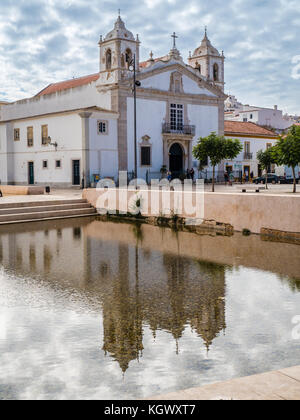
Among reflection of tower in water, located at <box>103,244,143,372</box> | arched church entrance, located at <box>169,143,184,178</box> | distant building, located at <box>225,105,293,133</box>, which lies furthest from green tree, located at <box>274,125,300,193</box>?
distant building, located at <box>225,105,293,133</box>

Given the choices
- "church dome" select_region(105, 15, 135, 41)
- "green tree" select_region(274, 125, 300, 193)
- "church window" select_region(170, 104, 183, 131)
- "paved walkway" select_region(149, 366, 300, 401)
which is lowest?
"paved walkway" select_region(149, 366, 300, 401)

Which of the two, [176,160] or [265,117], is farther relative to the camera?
[265,117]

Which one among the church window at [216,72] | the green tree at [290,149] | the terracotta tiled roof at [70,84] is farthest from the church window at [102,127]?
the church window at [216,72]

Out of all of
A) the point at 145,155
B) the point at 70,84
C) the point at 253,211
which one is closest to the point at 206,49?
the point at 70,84

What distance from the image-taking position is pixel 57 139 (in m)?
36.7

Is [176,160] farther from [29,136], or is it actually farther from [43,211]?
[43,211]

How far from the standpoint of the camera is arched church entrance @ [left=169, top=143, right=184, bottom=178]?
40375 millimetres

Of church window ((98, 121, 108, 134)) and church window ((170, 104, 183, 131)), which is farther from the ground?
church window ((170, 104, 183, 131))

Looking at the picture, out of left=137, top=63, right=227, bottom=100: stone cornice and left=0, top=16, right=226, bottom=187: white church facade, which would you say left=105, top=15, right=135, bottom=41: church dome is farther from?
left=137, top=63, right=227, bottom=100: stone cornice

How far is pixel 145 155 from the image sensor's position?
3816cm

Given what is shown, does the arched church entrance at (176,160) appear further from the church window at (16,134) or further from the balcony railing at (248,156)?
the church window at (16,134)

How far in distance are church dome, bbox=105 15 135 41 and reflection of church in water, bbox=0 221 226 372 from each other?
2719 centimetres

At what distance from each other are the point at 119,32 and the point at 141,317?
33.7 meters
